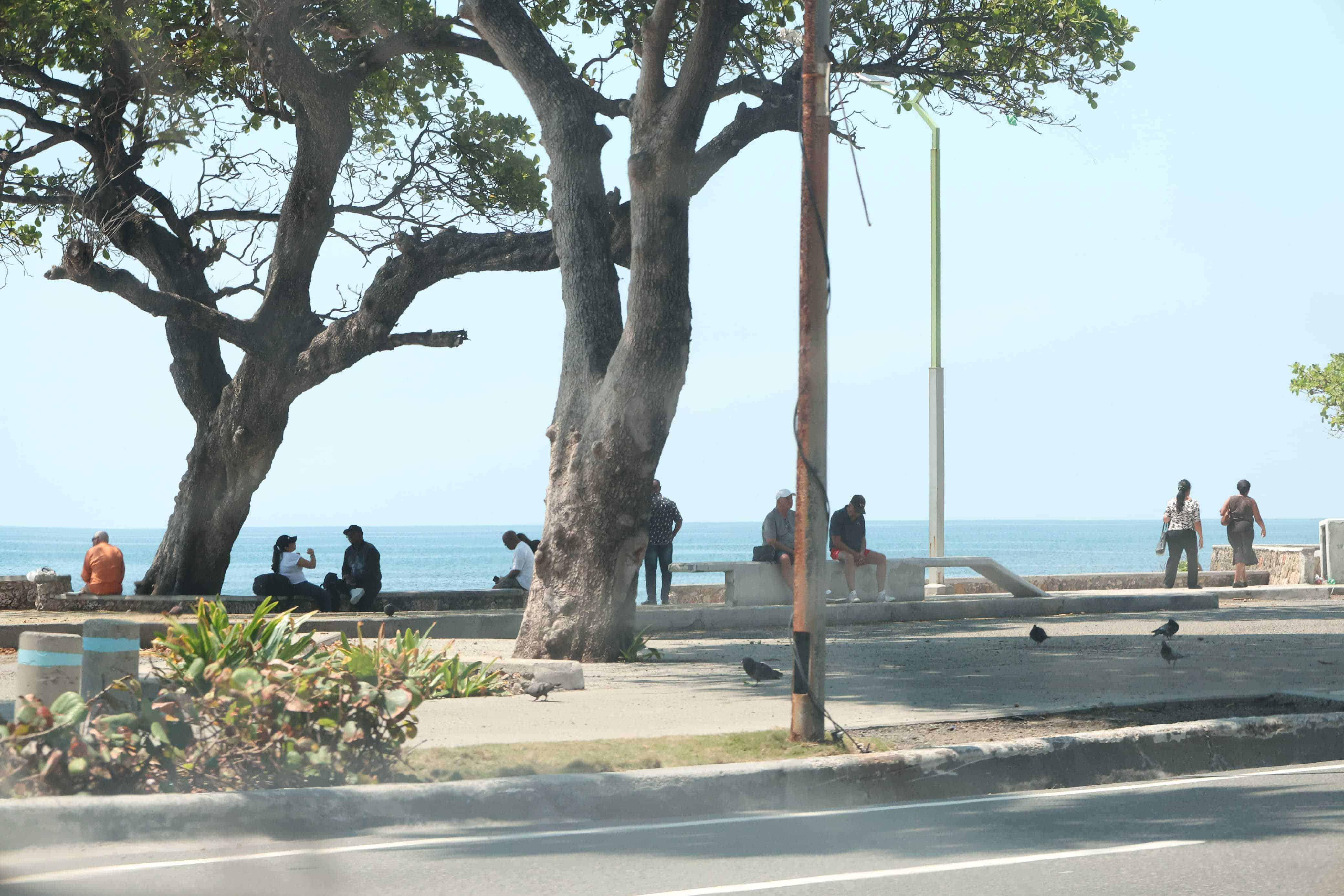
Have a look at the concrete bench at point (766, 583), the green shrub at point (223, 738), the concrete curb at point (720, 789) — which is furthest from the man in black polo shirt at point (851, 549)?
the green shrub at point (223, 738)

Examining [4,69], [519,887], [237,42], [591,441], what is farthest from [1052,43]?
[519,887]

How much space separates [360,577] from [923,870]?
13.1 meters

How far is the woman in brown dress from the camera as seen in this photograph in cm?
2175

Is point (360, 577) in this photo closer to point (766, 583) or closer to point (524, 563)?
point (524, 563)

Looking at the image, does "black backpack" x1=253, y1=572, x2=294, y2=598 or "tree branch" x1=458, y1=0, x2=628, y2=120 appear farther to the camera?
"black backpack" x1=253, y1=572, x2=294, y2=598

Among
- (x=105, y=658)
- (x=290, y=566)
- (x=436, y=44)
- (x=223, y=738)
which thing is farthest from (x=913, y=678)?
(x=436, y=44)

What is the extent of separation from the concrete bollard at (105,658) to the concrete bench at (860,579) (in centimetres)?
1113

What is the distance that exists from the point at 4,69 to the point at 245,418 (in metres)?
5.65

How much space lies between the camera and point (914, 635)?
16.0 meters

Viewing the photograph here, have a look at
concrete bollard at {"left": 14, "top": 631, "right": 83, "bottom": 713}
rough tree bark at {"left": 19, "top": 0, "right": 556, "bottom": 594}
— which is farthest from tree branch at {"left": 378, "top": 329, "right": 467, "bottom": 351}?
concrete bollard at {"left": 14, "top": 631, "right": 83, "bottom": 713}

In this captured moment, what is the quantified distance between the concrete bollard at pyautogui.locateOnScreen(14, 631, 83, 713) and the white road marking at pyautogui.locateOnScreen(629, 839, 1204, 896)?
3.59m

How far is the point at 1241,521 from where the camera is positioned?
71.6 ft

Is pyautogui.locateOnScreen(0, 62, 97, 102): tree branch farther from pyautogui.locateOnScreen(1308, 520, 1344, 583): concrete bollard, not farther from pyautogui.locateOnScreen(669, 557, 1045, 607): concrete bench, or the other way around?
pyautogui.locateOnScreen(1308, 520, 1344, 583): concrete bollard

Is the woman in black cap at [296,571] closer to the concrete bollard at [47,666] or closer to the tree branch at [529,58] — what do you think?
the tree branch at [529,58]
